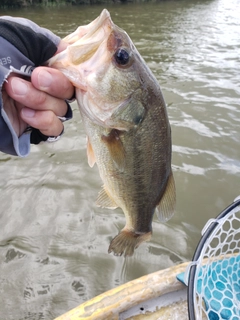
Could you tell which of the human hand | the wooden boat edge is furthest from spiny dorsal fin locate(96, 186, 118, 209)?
the wooden boat edge

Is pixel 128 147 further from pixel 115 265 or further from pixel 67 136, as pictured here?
pixel 67 136

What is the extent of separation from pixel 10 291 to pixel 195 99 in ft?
16.3

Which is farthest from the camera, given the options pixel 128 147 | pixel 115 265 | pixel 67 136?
pixel 67 136

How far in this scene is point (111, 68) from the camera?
140cm

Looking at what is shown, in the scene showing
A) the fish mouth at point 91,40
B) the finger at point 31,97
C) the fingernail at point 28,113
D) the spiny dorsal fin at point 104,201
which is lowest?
the spiny dorsal fin at point 104,201

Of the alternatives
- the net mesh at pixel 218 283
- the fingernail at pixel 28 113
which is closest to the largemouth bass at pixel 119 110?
the fingernail at pixel 28 113

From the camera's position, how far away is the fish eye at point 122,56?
1376 mm

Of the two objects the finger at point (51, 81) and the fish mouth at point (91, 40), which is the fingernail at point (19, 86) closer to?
the finger at point (51, 81)

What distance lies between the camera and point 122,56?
1.38 meters

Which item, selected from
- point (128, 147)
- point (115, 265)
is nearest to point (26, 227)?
point (115, 265)

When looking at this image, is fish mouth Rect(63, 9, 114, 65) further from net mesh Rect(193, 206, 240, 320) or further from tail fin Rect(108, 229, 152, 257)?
net mesh Rect(193, 206, 240, 320)

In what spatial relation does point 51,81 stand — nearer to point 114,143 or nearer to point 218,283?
point 114,143

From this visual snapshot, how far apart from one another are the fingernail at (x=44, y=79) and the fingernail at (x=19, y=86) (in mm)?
63

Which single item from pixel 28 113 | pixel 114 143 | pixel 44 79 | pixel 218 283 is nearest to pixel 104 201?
pixel 114 143
